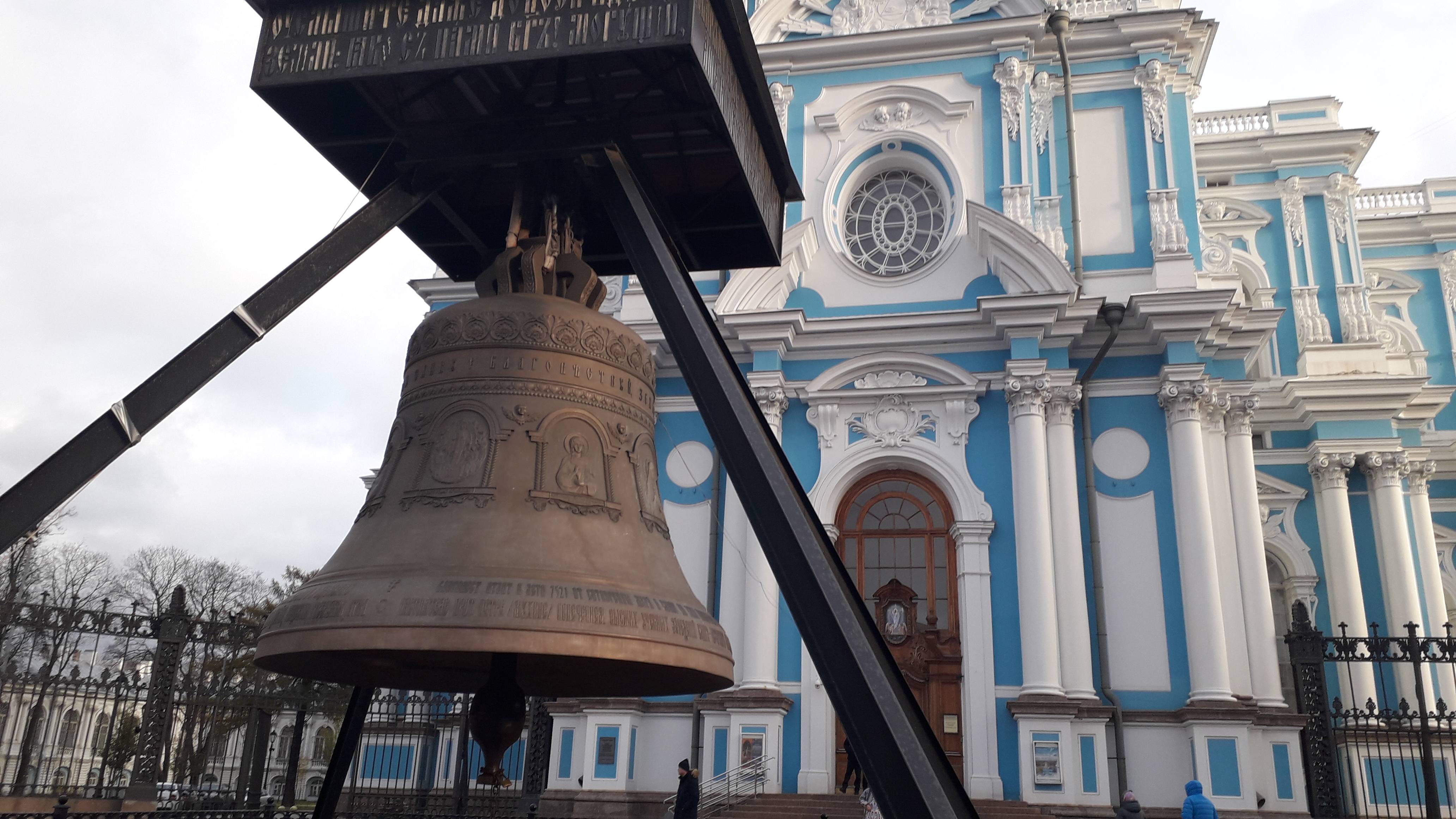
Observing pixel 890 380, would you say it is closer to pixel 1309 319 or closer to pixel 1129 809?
pixel 1129 809

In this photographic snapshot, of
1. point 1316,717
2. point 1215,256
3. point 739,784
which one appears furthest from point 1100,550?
point 1215,256

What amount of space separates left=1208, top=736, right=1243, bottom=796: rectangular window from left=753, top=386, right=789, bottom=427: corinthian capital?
22.2 ft

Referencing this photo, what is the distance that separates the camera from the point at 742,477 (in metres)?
3.38

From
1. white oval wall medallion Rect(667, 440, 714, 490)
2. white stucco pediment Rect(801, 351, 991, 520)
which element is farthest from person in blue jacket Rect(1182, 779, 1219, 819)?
white oval wall medallion Rect(667, 440, 714, 490)

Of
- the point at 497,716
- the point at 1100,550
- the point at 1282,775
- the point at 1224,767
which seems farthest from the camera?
the point at 1100,550

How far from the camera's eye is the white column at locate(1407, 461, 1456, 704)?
1795 centimetres

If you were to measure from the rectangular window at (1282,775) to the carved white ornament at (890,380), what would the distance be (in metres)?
6.28

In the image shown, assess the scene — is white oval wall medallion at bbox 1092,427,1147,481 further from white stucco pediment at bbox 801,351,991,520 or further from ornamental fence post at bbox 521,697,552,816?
ornamental fence post at bbox 521,697,552,816

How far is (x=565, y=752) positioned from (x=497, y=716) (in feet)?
38.1

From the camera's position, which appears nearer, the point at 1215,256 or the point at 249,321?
the point at 249,321

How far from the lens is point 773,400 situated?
1528cm

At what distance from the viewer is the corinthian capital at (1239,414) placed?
1540 cm

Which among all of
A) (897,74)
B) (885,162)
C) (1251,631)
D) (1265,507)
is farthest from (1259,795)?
(897,74)

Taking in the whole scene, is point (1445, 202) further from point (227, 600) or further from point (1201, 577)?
point (227, 600)
